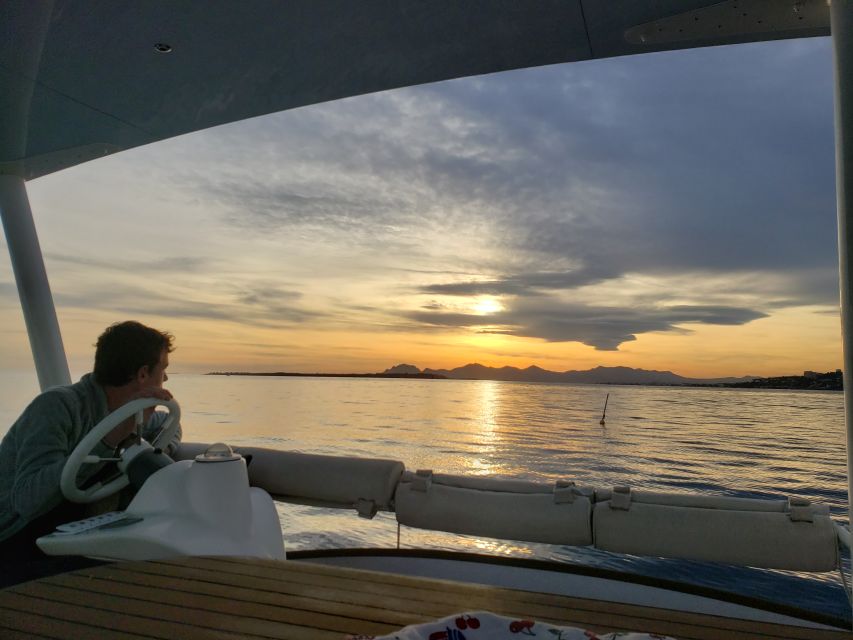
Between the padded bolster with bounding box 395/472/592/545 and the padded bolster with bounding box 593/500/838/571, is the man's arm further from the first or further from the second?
the padded bolster with bounding box 593/500/838/571

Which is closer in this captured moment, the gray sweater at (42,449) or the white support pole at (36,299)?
the gray sweater at (42,449)

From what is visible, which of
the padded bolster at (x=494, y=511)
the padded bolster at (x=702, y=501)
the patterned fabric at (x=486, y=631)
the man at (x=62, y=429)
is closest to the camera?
the patterned fabric at (x=486, y=631)

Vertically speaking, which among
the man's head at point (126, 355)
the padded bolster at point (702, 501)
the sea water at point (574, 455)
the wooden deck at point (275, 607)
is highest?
the man's head at point (126, 355)

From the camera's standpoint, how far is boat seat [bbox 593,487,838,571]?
1.61 m

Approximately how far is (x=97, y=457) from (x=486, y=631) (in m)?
1.22

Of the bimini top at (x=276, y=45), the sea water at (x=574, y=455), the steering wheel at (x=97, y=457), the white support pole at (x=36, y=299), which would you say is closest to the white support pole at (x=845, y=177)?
the bimini top at (x=276, y=45)

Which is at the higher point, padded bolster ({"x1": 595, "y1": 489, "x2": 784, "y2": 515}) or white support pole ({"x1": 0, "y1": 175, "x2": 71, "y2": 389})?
white support pole ({"x1": 0, "y1": 175, "x2": 71, "y2": 389})

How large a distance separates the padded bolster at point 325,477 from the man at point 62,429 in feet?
1.48

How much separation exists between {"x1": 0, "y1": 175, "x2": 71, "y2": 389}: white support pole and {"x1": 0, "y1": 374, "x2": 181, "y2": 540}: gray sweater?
1.38 m

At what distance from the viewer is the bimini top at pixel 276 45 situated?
6.14 ft

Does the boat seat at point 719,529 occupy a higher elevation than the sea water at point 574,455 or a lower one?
higher

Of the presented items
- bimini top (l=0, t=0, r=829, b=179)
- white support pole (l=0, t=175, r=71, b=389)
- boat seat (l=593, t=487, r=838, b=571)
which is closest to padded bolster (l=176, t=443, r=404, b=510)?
boat seat (l=593, t=487, r=838, b=571)

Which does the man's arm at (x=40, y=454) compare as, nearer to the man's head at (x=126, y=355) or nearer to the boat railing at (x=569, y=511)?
the man's head at (x=126, y=355)

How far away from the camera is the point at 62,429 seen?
5.44 feet
